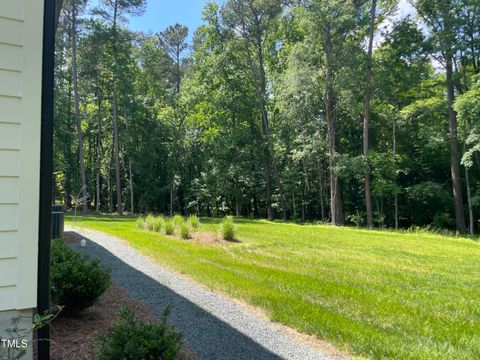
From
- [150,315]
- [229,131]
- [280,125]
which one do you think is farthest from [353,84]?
[150,315]

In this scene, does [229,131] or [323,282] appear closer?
[323,282]

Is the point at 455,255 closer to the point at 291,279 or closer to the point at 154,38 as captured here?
the point at 291,279

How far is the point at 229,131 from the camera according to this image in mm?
22406

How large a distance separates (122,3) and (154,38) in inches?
231

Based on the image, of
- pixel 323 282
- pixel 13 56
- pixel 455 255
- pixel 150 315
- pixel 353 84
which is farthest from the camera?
pixel 353 84

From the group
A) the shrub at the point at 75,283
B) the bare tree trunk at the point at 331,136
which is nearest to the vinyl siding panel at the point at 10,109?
the shrub at the point at 75,283

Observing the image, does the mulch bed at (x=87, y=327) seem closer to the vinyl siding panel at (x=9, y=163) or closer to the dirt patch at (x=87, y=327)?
the dirt patch at (x=87, y=327)

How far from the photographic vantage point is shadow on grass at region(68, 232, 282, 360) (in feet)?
9.23

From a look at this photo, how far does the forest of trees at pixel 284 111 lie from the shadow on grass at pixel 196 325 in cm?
1018

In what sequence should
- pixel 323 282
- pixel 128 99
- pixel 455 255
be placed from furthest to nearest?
pixel 128 99
pixel 455 255
pixel 323 282

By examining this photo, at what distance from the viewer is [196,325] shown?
3.38m

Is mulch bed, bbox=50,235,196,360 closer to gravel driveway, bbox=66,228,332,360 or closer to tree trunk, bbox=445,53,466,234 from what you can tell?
gravel driveway, bbox=66,228,332,360

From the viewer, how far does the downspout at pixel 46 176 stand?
2041mm

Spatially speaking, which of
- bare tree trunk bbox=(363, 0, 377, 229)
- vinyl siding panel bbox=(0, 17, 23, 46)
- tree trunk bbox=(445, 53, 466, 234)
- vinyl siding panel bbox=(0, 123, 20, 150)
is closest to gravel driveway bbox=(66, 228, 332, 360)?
vinyl siding panel bbox=(0, 123, 20, 150)
